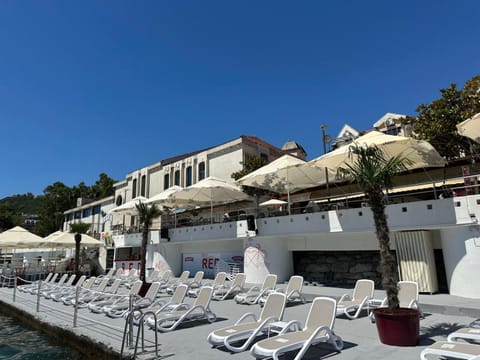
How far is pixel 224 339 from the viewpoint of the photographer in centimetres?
597

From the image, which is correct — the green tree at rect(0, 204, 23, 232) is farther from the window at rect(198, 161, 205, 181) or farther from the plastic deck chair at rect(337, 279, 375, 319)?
the plastic deck chair at rect(337, 279, 375, 319)

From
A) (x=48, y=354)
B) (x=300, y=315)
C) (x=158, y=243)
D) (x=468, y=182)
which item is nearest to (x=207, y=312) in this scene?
(x=300, y=315)

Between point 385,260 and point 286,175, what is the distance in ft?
32.3

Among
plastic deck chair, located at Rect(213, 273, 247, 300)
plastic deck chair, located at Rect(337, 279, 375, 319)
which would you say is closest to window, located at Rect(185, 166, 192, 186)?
plastic deck chair, located at Rect(213, 273, 247, 300)

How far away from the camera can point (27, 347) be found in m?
8.65

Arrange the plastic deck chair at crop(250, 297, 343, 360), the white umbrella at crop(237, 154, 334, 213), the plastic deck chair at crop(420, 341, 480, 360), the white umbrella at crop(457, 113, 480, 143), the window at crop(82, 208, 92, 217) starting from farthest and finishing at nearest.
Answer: the window at crop(82, 208, 92, 217), the white umbrella at crop(237, 154, 334, 213), the white umbrella at crop(457, 113, 480, 143), the plastic deck chair at crop(250, 297, 343, 360), the plastic deck chair at crop(420, 341, 480, 360)

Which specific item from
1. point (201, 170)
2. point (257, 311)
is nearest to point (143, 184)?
point (201, 170)

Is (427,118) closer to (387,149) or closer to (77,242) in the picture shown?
(387,149)

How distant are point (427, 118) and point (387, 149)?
554 centimetres

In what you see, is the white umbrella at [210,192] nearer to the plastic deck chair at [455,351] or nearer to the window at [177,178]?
the window at [177,178]

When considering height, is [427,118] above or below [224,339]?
above

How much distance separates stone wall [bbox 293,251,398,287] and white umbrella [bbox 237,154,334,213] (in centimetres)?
352

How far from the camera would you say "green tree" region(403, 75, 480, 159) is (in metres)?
14.5

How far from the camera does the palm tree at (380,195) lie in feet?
20.7
